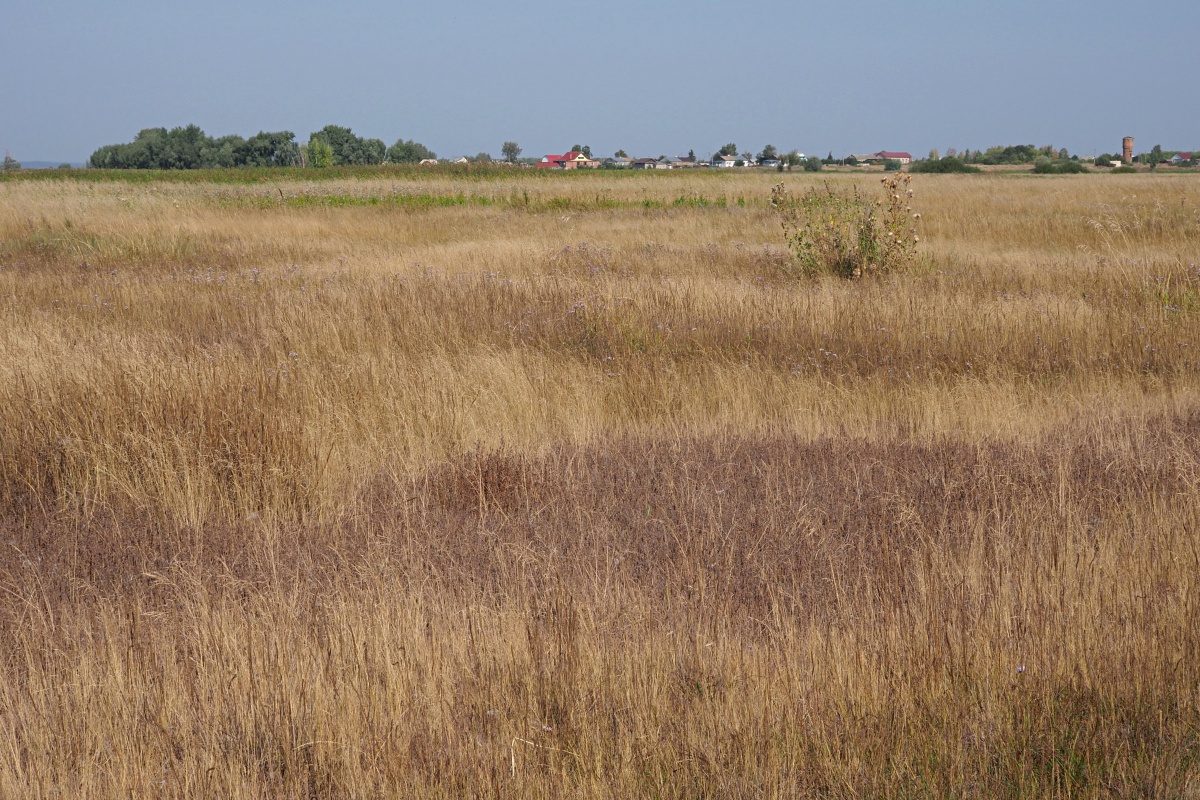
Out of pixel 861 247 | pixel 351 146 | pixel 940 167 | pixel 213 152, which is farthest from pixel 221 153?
pixel 861 247

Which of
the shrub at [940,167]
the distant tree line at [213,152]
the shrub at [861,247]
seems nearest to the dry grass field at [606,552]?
the shrub at [861,247]

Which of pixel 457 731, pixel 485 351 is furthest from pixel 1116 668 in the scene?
pixel 485 351

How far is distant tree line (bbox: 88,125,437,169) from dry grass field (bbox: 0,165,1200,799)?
115398mm

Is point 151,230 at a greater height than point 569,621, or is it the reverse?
point 151,230

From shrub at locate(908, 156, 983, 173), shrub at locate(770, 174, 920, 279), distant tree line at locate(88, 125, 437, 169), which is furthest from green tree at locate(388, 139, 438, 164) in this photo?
shrub at locate(770, 174, 920, 279)

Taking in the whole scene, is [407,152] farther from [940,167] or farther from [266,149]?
[940,167]

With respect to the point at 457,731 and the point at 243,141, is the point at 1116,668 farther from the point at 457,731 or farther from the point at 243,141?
the point at 243,141

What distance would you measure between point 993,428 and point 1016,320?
324cm

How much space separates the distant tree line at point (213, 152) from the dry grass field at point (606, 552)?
4543 inches

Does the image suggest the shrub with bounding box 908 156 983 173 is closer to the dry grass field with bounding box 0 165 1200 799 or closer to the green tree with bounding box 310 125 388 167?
the dry grass field with bounding box 0 165 1200 799

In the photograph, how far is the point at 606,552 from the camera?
342 centimetres

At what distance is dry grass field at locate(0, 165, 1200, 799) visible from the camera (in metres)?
2.37

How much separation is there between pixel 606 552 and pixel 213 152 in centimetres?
13212

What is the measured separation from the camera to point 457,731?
2.46 meters
